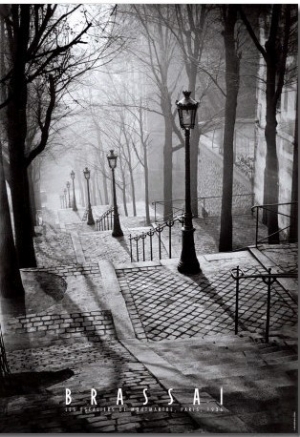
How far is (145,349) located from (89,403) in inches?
48.8

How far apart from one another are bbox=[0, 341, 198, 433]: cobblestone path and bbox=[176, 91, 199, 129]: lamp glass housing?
4172mm

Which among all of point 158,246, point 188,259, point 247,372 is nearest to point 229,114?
point 188,259

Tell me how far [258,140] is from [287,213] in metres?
3.73

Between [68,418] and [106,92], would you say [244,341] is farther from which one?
[106,92]

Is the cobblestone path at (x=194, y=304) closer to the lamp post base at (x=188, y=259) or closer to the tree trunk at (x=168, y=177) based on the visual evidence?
the lamp post base at (x=188, y=259)

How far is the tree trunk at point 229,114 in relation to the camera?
8.88 metres

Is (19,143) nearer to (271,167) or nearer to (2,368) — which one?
(2,368)

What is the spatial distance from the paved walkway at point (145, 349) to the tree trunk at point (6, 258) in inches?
11.2

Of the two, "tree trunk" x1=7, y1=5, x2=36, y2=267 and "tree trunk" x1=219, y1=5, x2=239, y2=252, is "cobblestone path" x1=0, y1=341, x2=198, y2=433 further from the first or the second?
"tree trunk" x1=219, y1=5, x2=239, y2=252

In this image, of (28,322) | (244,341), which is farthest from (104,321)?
(244,341)

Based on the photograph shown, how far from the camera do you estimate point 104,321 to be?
720 centimetres

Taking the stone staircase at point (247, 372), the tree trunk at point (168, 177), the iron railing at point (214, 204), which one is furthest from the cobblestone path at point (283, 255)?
the tree trunk at point (168, 177)

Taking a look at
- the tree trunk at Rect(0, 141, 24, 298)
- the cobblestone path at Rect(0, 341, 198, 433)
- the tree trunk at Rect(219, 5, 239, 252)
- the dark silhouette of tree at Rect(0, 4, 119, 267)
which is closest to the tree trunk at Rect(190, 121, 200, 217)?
the tree trunk at Rect(219, 5, 239, 252)

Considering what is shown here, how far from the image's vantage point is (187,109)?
7801 millimetres
